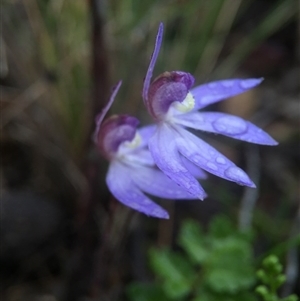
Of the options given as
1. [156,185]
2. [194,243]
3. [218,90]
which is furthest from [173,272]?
[218,90]

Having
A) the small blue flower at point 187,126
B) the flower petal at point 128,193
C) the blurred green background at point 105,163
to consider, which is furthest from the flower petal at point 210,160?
the blurred green background at point 105,163

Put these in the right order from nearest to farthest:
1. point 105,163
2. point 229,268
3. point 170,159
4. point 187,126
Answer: point 170,159
point 187,126
point 229,268
point 105,163

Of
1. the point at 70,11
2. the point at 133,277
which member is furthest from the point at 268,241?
the point at 70,11

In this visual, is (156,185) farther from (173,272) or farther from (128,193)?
(173,272)

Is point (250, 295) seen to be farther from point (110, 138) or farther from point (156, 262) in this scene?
point (110, 138)

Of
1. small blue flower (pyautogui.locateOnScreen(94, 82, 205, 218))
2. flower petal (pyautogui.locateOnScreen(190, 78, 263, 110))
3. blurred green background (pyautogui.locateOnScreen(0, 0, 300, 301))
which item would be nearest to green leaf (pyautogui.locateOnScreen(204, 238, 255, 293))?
blurred green background (pyautogui.locateOnScreen(0, 0, 300, 301))

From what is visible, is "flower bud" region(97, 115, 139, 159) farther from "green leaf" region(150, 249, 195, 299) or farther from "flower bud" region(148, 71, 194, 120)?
"green leaf" region(150, 249, 195, 299)

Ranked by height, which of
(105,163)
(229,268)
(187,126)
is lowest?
(105,163)

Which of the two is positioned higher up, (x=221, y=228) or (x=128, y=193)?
(x=128, y=193)
